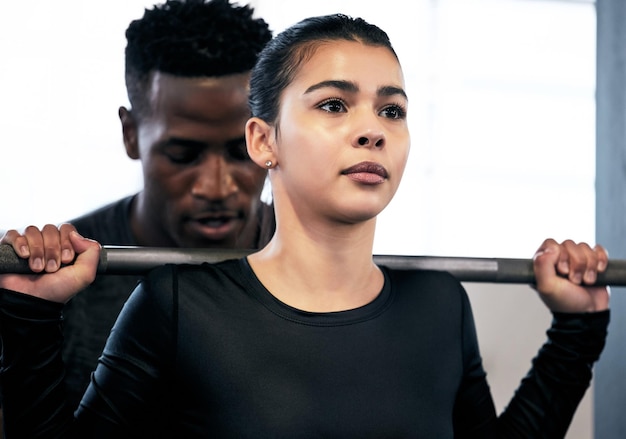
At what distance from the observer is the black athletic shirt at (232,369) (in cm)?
106

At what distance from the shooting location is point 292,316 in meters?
1.11

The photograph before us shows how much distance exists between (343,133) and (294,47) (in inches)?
6.1

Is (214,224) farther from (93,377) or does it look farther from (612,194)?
(612,194)

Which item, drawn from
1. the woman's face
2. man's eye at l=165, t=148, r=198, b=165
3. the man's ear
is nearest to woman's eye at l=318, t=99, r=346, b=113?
the woman's face

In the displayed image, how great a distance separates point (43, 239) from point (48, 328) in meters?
0.10

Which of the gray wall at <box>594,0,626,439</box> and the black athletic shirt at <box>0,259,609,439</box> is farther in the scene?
the gray wall at <box>594,0,626,439</box>

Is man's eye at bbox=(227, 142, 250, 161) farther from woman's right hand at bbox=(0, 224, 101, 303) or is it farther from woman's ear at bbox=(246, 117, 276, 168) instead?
woman's right hand at bbox=(0, 224, 101, 303)

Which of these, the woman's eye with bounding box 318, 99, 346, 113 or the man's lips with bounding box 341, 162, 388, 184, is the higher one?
the woman's eye with bounding box 318, 99, 346, 113

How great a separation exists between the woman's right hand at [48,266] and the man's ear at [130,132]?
551 millimetres

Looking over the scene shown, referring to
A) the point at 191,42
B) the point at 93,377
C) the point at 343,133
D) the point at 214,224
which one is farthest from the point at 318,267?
the point at 191,42

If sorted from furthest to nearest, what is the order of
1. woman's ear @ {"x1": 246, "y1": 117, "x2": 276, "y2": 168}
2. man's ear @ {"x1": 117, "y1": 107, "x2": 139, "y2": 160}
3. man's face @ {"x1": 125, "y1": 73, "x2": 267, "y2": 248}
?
man's ear @ {"x1": 117, "y1": 107, "x2": 139, "y2": 160} → man's face @ {"x1": 125, "y1": 73, "x2": 267, "y2": 248} → woman's ear @ {"x1": 246, "y1": 117, "x2": 276, "y2": 168}

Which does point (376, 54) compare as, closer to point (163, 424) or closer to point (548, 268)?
point (548, 268)

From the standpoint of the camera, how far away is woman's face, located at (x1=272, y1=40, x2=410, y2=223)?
1066 millimetres

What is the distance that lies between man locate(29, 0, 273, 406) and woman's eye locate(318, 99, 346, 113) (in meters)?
0.45
